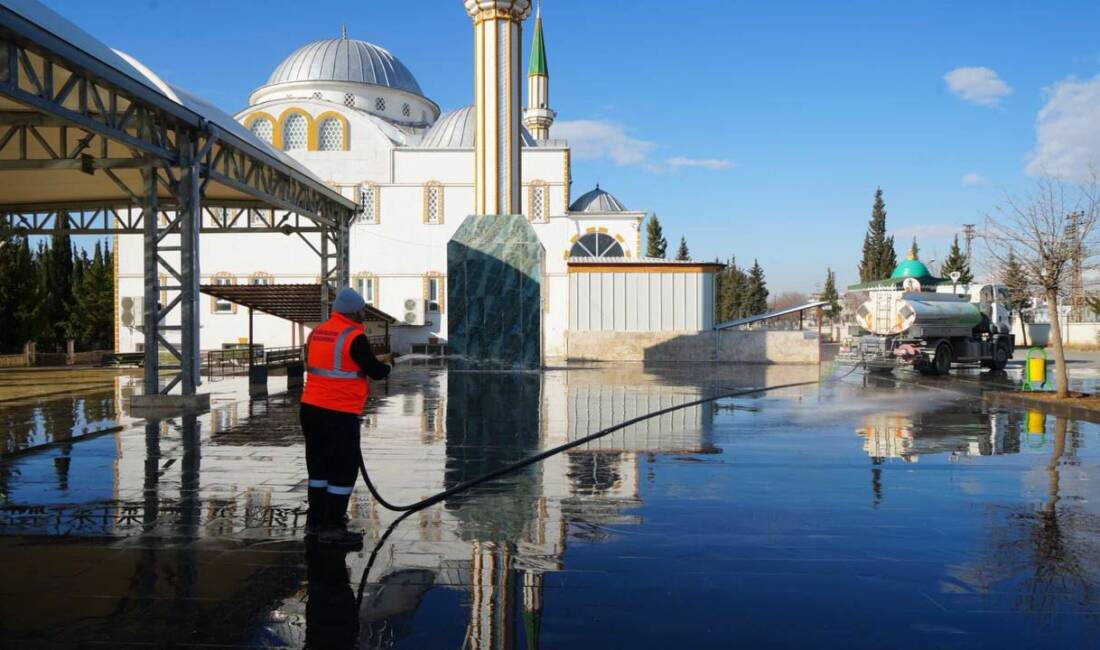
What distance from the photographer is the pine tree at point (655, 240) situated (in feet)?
266

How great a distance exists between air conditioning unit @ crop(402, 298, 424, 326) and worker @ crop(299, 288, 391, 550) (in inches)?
1525

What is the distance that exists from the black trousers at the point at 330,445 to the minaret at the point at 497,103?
2044cm

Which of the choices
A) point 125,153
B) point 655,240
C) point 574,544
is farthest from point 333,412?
point 655,240

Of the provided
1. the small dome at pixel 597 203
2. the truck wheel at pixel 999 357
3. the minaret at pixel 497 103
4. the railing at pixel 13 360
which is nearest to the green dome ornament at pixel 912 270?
the small dome at pixel 597 203

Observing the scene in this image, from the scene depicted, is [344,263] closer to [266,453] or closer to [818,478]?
[266,453]

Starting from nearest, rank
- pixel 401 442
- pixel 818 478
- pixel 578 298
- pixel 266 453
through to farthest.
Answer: pixel 818 478 → pixel 266 453 → pixel 401 442 → pixel 578 298

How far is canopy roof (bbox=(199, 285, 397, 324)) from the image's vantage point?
21.5 meters

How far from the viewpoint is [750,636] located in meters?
4.22

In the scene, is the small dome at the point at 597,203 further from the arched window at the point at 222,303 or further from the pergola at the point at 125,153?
the pergola at the point at 125,153

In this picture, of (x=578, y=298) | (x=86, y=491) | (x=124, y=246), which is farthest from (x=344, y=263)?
(x=124, y=246)

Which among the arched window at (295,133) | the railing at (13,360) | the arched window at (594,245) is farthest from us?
the arched window at (594,245)

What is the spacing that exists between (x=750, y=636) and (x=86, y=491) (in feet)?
→ 19.9

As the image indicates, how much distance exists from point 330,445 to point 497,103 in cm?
2159

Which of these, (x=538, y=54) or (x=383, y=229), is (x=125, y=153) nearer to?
(x=383, y=229)
